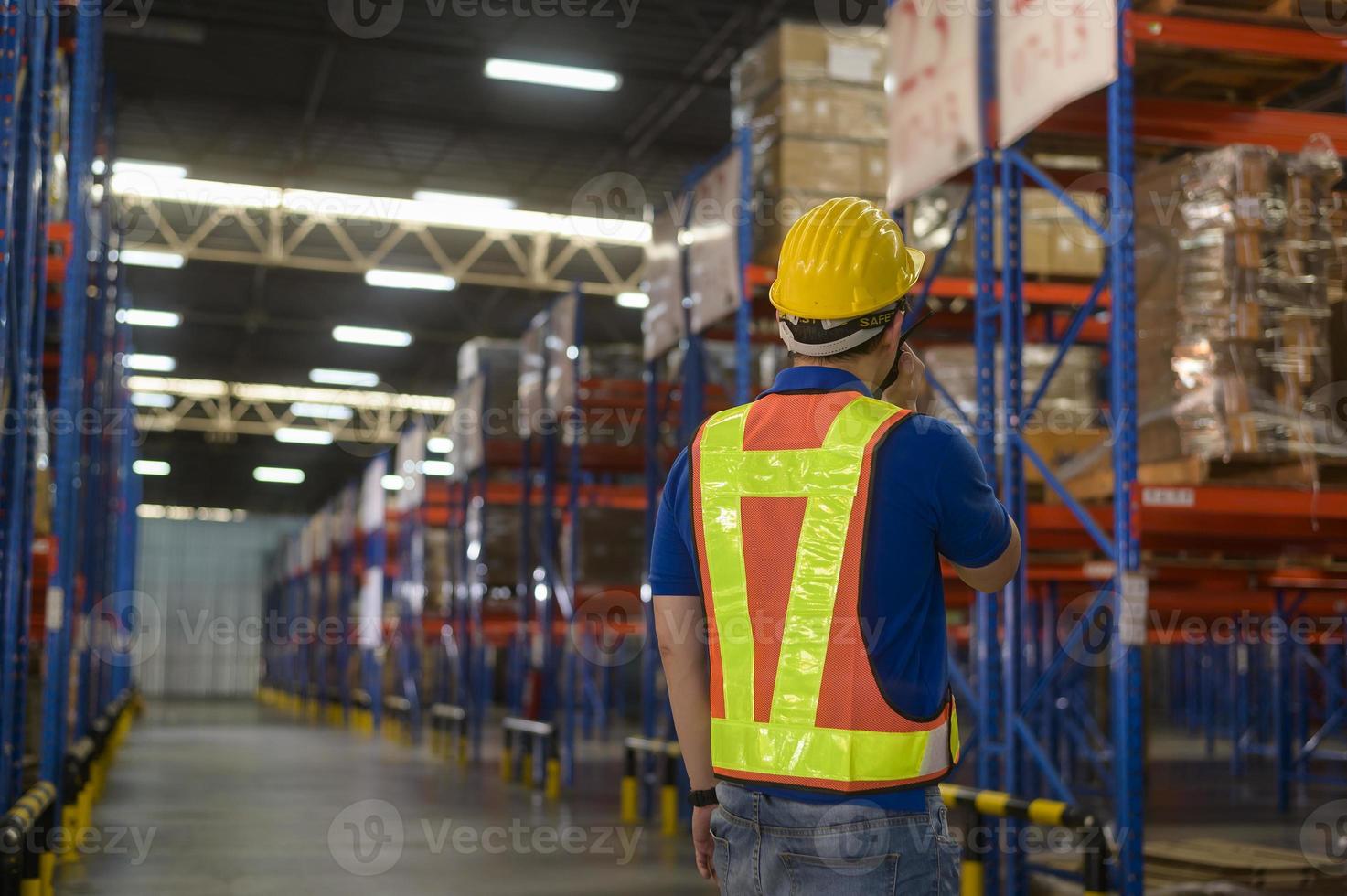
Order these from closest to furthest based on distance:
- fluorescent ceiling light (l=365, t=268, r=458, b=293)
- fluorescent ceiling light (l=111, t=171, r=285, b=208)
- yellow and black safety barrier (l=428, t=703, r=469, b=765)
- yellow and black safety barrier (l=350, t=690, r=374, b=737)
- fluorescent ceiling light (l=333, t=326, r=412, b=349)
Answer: yellow and black safety barrier (l=428, t=703, r=469, b=765) < fluorescent ceiling light (l=111, t=171, r=285, b=208) < fluorescent ceiling light (l=365, t=268, r=458, b=293) < yellow and black safety barrier (l=350, t=690, r=374, b=737) < fluorescent ceiling light (l=333, t=326, r=412, b=349)

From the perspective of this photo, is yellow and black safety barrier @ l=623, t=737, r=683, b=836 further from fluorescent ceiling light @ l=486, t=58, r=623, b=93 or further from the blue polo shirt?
fluorescent ceiling light @ l=486, t=58, r=623, b=93

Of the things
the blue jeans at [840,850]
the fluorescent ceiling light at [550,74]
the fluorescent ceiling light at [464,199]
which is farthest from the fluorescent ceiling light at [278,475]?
the blue jeans at [840,850]

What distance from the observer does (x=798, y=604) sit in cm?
206

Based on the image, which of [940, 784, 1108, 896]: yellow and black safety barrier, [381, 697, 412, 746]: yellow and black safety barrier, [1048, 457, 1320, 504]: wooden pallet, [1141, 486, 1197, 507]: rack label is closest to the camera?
[940, 784, 1108, 896]: yellow and black safety barrier

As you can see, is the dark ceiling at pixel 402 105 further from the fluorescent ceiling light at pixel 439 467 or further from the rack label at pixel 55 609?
the fluorescent ceiling light at pixel 439 467

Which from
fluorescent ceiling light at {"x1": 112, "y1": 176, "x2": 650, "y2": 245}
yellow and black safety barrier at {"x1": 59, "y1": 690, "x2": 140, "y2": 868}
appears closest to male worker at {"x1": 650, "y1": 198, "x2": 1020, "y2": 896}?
yellow and black safety barrier at {"x1": 59, "y1": 690, "x2": 140, "y2": 868}

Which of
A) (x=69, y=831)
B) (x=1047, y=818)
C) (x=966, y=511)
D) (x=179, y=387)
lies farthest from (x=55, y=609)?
(x=179, y=387)

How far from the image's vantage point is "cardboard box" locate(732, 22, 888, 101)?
828 centimetres

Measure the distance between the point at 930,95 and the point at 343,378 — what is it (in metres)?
26.1

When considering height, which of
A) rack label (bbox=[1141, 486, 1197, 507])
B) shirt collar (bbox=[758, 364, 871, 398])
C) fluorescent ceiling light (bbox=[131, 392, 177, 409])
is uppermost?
fluorescent ceiling light (bbox=[131, 392, 177, 409])

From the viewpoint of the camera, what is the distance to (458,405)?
1559 centimetres

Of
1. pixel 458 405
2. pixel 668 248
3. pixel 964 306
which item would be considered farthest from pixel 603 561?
pixel 964 306

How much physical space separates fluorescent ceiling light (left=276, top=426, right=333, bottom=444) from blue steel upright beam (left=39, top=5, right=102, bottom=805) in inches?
1098

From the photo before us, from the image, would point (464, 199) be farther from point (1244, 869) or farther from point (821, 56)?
point (1244, 869)
